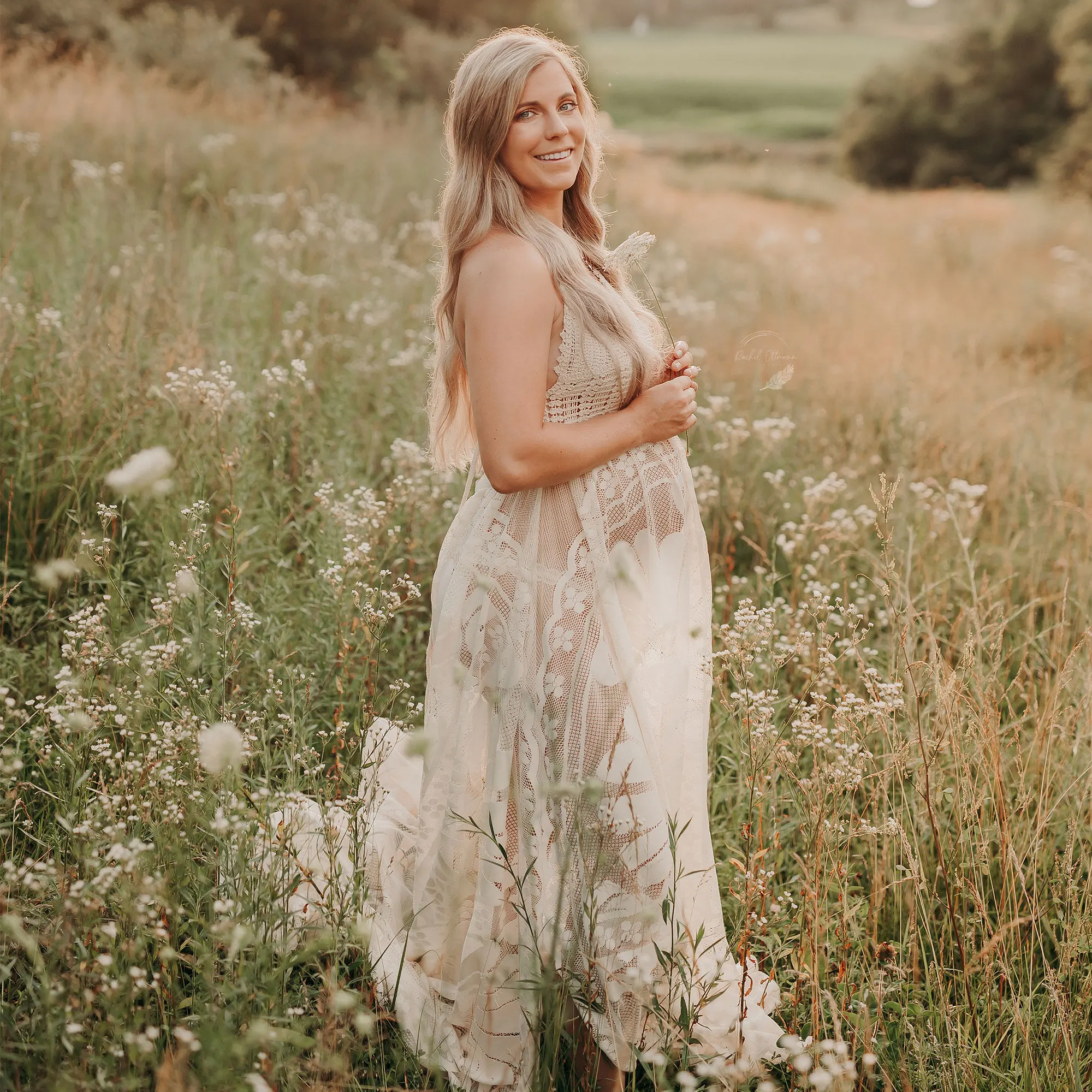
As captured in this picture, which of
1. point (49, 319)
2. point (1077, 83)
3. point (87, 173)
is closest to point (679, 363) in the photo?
point (49, 319)

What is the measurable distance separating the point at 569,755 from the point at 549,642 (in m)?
0.28

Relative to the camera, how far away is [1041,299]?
10.3 metres

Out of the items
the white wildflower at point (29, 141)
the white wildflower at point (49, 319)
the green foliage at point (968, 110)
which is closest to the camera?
the white wildflower at point (49, 319)

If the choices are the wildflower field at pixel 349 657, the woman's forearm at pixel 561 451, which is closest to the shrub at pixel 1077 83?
the wildflower field at pixel 349 657

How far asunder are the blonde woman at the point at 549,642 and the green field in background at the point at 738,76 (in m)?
42.7

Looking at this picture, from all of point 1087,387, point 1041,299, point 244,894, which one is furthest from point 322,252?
point 1041,299

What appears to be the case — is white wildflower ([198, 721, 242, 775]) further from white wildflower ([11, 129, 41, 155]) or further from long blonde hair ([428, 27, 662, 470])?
white wildflower ([11, 129, 41, 155])

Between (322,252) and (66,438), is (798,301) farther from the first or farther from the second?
(66,438)

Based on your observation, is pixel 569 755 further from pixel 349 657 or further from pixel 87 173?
pixel 87 173

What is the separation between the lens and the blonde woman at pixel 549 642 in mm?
2307

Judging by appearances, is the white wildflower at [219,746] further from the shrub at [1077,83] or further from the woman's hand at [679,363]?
the shrub at [1077,83]

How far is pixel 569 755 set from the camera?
2373mm

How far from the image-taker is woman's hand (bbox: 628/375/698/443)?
8.18ft

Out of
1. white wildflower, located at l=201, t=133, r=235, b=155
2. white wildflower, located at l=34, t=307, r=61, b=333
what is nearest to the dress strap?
white wildflower, located at l=34, t=307, r=61, b=333
